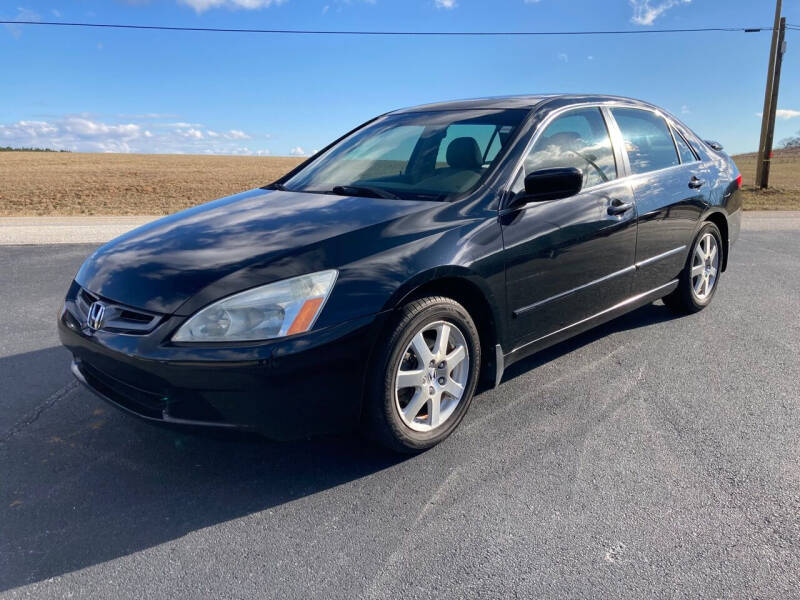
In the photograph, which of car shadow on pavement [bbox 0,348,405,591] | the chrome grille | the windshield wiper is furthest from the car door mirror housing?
the chrome grille

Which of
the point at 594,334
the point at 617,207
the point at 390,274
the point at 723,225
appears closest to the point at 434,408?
the point at 390,274

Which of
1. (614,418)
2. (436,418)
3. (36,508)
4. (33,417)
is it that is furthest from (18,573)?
(614,418)

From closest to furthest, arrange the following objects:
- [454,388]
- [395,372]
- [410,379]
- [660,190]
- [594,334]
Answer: [395,372]
[410,379]
[454,388]
[660,190]
[594,334]

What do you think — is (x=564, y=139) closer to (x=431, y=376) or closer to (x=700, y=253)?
(x=431, y=376)

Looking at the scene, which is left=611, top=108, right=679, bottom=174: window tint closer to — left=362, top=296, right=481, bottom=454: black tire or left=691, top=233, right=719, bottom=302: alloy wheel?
left=691, top=233, right=719, bottom=302: alloy wheel

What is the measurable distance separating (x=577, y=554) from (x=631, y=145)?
2925 mm

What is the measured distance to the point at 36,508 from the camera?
2695mm

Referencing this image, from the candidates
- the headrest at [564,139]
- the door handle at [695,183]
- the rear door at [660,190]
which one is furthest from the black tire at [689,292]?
the headrest at [564,139]

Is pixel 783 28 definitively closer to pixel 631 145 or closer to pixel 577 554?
pixel 631 145

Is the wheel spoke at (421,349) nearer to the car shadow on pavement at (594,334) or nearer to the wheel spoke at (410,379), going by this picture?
the wheel spoke at (410,379)

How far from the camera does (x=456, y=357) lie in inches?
124

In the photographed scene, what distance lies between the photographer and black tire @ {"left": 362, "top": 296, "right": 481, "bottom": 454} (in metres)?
2.80

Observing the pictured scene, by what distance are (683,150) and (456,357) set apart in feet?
9.70

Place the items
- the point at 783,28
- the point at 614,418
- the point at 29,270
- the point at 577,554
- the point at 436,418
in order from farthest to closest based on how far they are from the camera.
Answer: the point at 783,28 < the point at 29,270 < the point at 614,418 < the point at 436,418 < the point at 577,554
